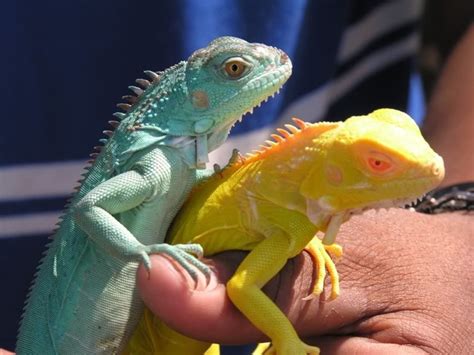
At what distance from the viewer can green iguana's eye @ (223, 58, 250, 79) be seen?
4.18 feet

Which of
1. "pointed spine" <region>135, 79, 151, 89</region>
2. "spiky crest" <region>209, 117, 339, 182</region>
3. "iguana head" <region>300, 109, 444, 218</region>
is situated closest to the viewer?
"iguana head" <region>300, 109, 444, 218</region>

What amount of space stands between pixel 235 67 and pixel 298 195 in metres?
0.25

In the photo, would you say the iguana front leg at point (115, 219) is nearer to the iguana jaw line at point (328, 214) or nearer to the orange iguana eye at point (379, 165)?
the iguana jaw line at point (328, 214)

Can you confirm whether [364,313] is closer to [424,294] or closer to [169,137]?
[424,294]

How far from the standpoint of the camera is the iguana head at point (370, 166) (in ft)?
3.56

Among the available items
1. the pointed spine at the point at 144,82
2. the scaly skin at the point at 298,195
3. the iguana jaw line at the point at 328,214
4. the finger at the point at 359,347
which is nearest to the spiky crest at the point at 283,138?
the scaly skin at the point at 298,195

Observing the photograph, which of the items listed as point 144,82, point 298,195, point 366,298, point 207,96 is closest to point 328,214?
point 298,195

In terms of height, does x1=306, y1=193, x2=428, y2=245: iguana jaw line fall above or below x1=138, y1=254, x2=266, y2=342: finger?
above

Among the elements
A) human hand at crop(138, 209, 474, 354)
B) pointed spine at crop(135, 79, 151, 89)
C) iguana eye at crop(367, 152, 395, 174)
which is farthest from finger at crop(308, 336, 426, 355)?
pointed spine at crop(135, 79, 151, 89)

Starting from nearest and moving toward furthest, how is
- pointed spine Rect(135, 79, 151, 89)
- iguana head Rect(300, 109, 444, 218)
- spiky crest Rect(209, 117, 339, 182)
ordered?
iguana head Rect(300, 109, 444, 218)
spiky crest Rect(209, 117, 339, 182)
pointed spine Rect(135, 79, 151, 89)

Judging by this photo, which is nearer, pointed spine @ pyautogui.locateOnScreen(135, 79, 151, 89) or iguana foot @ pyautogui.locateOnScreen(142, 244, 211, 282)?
iguana foot @ pyautogui.locateOnScreen(142, 244, 211, 282)

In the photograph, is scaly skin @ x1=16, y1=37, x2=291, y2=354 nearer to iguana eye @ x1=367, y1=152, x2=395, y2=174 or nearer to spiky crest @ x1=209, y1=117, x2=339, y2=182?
spiky crest @ x1=209, y1=117, x2=339, y2=182

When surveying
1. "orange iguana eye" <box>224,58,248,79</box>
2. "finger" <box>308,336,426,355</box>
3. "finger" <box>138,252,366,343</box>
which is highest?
"orange iguana eye" <box>224,58,248,79</box>

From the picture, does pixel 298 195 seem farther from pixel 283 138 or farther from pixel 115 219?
pixel 115 219
